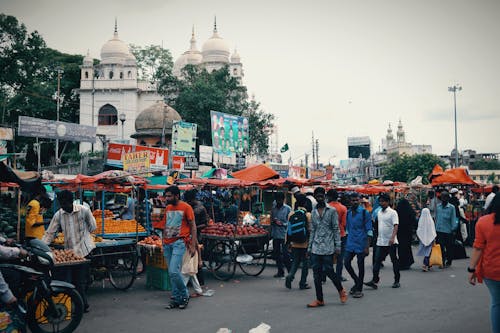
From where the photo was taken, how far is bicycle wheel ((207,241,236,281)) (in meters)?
10.2

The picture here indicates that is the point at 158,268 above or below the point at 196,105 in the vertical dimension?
below

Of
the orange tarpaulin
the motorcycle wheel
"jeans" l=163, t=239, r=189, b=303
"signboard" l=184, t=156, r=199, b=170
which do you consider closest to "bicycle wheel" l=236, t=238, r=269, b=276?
"jeans" l=163, t=239, r=189, b=303

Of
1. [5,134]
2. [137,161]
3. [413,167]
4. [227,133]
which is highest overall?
[227,133]

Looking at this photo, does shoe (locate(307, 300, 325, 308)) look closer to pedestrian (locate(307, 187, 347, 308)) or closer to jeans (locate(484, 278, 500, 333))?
pedestrian (locate(307, 187, 347, 308))

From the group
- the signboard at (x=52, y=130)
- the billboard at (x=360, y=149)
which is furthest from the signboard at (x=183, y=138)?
the billboard at (x=360, y=149)

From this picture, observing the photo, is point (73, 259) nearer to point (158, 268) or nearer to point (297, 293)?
point (158, 268)

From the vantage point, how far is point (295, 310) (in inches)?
281

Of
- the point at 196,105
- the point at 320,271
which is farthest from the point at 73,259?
the point at 196,105

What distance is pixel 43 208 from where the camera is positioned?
861 centimetres

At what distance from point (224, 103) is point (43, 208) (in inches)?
1291

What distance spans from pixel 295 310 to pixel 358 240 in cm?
181

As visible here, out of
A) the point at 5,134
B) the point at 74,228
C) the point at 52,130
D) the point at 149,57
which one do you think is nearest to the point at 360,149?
the point at 149,57

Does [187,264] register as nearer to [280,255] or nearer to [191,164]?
[280,255]

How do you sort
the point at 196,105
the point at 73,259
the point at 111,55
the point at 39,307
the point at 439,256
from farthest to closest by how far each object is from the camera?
the point at 111,55 < the point at 196,105 < the point at 439,256 < the point at 73,259 < the point at 39,307
